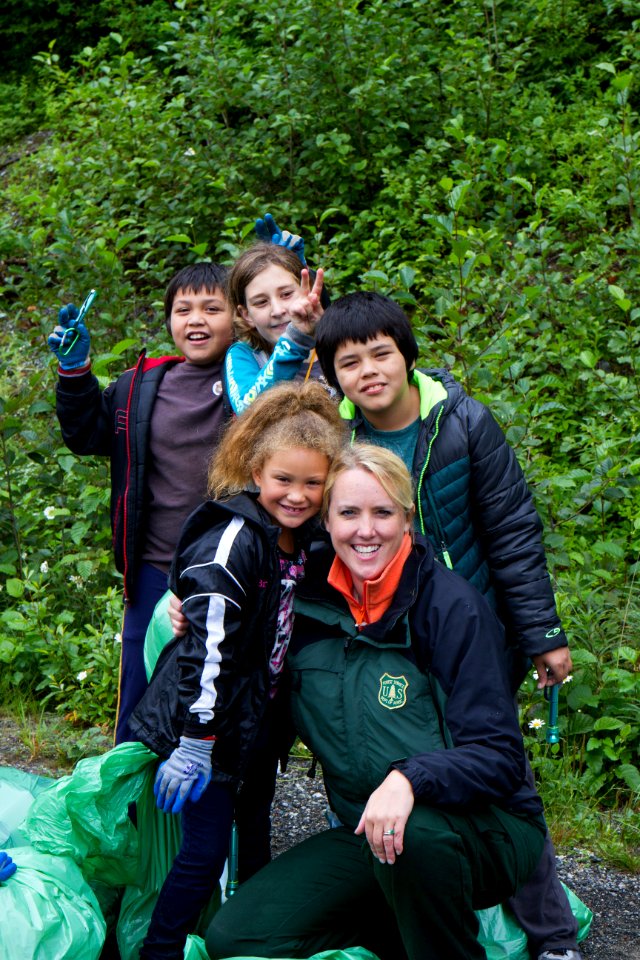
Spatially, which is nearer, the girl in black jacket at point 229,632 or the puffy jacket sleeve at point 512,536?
the girl in black jacket at point 229,632

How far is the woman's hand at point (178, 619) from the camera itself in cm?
267

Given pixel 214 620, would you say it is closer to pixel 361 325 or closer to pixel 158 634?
pixel 158 634

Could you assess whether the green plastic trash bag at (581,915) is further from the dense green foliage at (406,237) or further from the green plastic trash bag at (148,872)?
the green plastic trash bag at (148,872)

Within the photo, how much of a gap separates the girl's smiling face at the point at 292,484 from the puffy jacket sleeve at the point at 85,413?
0.90 m

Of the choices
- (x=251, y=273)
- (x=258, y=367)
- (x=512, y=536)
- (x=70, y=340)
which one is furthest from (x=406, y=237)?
(x=512, y=536)

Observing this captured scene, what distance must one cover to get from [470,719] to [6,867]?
1.19 metres

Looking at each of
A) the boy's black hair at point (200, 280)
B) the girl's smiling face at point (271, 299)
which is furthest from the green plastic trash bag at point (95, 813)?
the boy's black hair at point (200, 280)

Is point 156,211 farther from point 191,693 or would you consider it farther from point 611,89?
point 191,693

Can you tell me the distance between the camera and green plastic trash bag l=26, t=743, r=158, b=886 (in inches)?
108

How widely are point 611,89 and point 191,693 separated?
248 inches

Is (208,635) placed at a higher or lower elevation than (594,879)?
higher

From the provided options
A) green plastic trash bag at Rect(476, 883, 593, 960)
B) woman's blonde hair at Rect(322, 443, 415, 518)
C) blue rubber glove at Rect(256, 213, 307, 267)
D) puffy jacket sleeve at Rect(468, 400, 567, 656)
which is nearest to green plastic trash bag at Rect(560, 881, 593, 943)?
green plastic trash bag at Rect(476, 883, 593, 960)

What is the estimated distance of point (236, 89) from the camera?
23.4ft

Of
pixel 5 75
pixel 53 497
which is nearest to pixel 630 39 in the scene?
pixel 53 497
